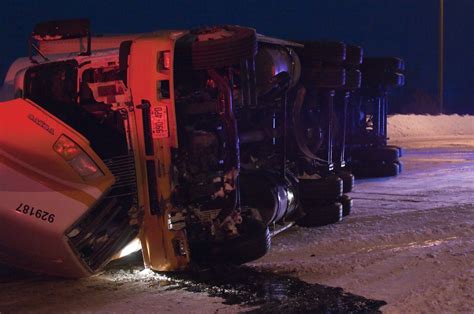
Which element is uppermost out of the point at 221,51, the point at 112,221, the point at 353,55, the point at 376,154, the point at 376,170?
the point at 221,51

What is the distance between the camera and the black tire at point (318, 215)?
8.62m

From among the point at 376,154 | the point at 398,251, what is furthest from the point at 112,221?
the point at 376,154

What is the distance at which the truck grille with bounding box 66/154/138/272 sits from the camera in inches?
220

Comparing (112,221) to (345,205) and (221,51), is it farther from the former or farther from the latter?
(345,205)

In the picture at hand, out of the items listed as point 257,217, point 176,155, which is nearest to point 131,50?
point 176,155

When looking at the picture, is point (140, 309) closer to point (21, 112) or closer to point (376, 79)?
point (21, 112)

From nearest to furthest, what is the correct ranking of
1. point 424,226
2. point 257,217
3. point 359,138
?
point 257,217 < point 424,226 < point 359,138

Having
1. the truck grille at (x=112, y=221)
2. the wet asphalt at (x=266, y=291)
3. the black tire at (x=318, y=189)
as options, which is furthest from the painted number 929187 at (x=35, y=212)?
the black tire at (x=318, y=189)

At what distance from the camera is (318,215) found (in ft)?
28.3

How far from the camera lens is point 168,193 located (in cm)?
580

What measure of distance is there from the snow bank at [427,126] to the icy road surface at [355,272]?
1997 cm

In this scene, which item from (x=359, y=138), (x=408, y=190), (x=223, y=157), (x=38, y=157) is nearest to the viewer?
(x=38, y=157)

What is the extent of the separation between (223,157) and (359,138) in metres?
7.33

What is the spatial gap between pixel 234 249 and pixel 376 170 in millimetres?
8230
